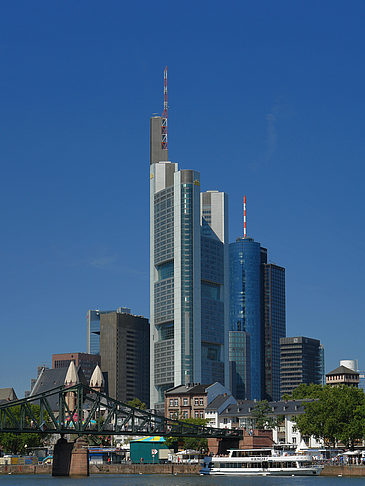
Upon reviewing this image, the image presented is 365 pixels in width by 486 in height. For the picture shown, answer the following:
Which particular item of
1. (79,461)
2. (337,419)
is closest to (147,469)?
(79,461)

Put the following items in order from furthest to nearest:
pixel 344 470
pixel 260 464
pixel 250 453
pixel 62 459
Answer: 1. pixel 250 453
2. pixel 260 464
3. pixel 62 459
4. pixel 344 470

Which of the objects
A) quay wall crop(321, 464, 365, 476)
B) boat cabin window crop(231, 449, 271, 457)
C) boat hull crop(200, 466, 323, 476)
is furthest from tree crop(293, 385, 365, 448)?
boat hull crop(200, 466, 323, 476)

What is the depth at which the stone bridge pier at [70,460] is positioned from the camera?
146750 mm

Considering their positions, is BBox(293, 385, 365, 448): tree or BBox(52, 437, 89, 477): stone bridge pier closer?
BBox(52, 437, 89, 477): stone bridge pier

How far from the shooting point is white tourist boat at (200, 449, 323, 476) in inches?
5674

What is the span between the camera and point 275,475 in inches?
5719

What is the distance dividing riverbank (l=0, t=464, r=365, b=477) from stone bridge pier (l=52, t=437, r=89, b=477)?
631 inches

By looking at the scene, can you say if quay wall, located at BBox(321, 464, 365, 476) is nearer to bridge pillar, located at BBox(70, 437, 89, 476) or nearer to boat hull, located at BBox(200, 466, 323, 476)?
boat hull, located at BBox(200, 466, 323, 476)

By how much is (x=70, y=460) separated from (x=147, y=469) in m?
Result: 18.4

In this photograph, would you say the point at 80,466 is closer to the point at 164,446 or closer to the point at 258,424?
the point at 164,446

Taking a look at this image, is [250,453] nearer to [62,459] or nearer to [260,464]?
[260,464]

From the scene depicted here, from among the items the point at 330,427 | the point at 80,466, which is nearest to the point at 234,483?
the point at 80,466

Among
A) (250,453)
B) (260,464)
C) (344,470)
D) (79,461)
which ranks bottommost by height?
(344,470)

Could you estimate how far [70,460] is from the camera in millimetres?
148000
